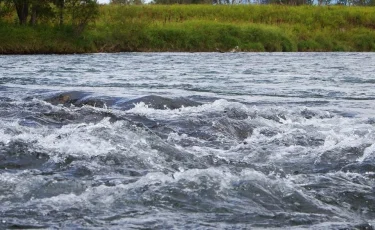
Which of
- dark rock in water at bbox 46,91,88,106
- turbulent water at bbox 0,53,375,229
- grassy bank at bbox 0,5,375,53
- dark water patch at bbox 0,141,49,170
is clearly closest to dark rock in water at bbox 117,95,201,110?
turbulent water at bbox 0,53,375,229

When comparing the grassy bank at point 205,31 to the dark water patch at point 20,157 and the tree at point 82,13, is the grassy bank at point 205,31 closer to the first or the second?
the tree at point 82,13

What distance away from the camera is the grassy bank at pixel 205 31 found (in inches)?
1147

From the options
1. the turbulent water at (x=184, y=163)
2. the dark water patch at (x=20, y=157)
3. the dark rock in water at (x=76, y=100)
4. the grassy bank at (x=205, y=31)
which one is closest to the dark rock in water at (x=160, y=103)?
the turbulent water at (x=184, y=163)

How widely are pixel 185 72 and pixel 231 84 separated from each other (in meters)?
3.23

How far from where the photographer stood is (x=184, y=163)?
5.00 metres

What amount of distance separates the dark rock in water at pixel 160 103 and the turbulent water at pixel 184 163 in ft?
0.05

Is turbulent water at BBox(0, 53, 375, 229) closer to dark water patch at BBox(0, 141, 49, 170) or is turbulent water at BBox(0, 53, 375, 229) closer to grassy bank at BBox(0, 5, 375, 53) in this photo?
dark water patch at BBox(0, 141, 49, 170)

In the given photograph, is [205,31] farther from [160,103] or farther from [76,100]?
[160,103]

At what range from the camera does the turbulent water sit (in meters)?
3.66

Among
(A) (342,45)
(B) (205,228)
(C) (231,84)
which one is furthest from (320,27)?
(B) (205,228)

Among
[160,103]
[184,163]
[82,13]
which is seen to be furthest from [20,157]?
[82,13]

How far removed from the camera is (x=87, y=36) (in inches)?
1180

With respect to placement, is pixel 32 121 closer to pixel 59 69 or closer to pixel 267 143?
pixel 267 143

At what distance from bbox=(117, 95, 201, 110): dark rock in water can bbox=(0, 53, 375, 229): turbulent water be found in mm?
16
